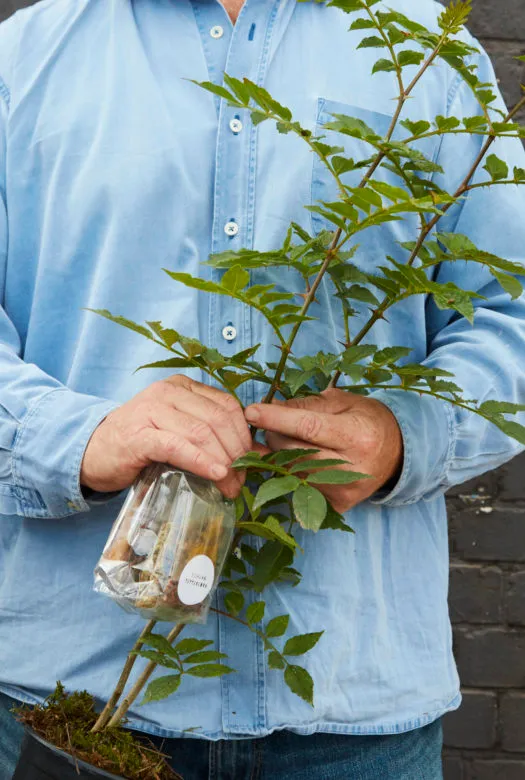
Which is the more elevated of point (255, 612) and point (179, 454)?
point (179, 454)

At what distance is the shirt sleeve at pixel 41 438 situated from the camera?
81 centimetres

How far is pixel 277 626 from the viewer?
797mm

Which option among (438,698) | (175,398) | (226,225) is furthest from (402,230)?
(438,698)

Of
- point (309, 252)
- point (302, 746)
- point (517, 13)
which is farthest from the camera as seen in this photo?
point (517, 13)

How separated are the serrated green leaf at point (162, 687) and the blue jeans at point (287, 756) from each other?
→ 0.11m

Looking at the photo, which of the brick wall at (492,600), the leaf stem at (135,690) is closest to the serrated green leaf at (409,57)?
the leaf stem at (135,690)

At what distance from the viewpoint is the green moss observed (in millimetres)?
735

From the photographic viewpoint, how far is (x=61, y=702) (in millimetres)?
801

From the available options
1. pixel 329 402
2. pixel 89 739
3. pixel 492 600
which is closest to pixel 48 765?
pixel 89 739

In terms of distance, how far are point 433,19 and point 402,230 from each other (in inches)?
9.5

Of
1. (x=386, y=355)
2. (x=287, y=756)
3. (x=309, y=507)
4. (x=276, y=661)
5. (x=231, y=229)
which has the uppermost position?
(x=231, y=229)

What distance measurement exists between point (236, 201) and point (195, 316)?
0.11 metres

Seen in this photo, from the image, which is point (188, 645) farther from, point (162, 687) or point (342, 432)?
point (342, 432)

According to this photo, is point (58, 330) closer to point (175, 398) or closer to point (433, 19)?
point (175, 398)
